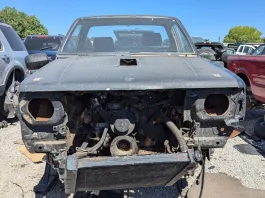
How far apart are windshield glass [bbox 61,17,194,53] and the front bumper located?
1.65m

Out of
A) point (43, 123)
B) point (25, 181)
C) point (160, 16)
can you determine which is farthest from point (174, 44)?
point (25, 181)

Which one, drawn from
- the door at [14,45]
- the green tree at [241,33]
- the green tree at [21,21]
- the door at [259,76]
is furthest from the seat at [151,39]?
the green tree at [241,33]

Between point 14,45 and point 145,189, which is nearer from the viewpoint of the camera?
point 145,189

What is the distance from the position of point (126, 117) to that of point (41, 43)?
9374mm

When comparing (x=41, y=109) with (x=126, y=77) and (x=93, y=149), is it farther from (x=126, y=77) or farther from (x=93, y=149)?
(x=126, y=77)

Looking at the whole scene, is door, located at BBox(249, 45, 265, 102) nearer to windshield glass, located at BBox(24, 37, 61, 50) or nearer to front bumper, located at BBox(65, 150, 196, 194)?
front bumper, located at BBox(65, 150, 196, 194)

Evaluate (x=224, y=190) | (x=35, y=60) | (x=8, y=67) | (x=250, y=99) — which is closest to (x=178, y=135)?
(x=224, y=190)

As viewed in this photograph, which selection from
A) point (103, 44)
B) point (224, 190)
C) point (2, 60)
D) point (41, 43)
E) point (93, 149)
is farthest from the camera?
point (41, 43)

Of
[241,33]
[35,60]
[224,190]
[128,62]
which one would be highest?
[128,62]

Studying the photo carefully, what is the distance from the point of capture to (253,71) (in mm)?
6246

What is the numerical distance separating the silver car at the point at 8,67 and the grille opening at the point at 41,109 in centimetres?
311

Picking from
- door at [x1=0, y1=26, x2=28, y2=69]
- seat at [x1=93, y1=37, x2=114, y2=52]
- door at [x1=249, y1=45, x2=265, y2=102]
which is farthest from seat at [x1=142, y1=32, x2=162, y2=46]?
door at [x1=0, y1=26, x2=28, y2=69]

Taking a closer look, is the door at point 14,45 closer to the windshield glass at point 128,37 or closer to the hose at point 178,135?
the windshield glass at point 128,37

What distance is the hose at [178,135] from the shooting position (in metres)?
2.51
